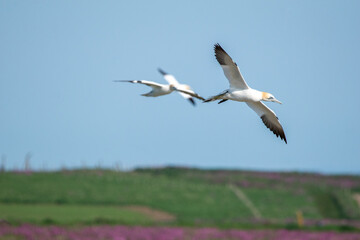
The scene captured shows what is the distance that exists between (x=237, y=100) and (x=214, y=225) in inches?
907

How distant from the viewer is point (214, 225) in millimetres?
33406

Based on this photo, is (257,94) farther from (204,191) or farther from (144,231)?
(204,191)

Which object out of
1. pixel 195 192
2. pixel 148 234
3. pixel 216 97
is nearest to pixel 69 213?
pixel 148 234

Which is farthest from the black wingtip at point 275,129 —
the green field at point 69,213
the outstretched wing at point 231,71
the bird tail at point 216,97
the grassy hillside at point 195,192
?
the grassy hillside at point 195,192

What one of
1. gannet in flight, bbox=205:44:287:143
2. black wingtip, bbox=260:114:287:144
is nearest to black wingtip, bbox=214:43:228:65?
gannet in flight, bbox=205:44:287:143

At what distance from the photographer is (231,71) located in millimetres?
11375

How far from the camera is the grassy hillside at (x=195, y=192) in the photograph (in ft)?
152

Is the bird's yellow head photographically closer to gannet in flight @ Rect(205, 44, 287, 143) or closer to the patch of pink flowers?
gannet in flight @ Rect(205, 44, 287, 143)

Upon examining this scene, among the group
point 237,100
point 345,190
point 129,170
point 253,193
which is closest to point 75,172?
point 129,170

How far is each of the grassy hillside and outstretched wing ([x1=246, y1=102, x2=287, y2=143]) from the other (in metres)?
27.8

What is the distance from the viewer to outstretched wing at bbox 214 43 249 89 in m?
11.3

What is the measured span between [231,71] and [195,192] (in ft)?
142

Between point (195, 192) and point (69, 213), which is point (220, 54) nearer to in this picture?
point (69, 213)

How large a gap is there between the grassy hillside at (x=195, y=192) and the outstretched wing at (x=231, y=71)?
28.8m
